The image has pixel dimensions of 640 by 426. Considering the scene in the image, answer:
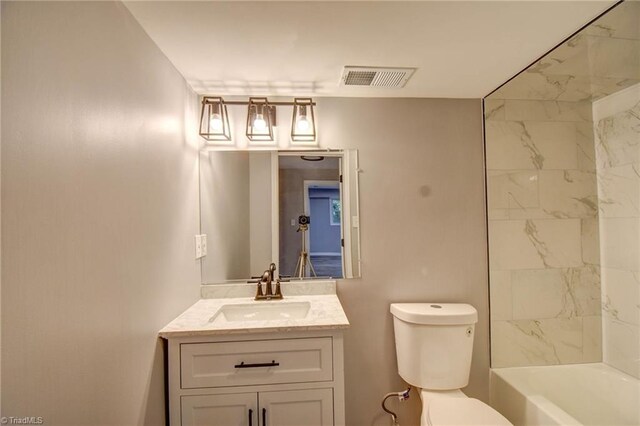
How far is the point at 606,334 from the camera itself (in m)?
1.73

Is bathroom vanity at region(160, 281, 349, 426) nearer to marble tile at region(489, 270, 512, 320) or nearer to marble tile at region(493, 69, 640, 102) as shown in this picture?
marble tile at region(489, 270, 512, 320)

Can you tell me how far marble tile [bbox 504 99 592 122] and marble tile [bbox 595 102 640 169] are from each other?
0.38ft

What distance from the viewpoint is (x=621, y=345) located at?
165 cm

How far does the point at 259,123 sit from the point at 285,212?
54cm

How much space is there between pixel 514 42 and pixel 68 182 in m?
1.69

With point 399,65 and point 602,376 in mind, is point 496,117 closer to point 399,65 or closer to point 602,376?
point 399,65

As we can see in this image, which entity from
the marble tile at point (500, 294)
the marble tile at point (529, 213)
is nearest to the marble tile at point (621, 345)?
the marble tile at point (500, 294)

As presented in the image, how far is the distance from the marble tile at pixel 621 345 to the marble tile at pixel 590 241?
37 centimetres

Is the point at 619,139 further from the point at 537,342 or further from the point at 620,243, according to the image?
the point at 537,342

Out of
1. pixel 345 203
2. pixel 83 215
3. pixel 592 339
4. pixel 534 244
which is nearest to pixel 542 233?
pixel 534 244

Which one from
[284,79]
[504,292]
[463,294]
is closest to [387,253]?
[463,294]

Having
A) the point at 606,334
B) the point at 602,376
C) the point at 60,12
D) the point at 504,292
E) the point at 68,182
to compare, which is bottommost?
the point at 602,376

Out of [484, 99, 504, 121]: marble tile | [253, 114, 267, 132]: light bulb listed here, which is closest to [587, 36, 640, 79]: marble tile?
[484, 99, 504, 121]: marble tile

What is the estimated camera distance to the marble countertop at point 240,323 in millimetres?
1156
